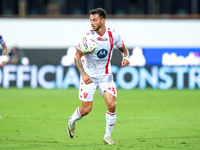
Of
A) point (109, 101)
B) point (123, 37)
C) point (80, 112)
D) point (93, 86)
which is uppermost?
point (93, 86)

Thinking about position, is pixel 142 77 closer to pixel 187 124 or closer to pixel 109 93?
pixel 187 124

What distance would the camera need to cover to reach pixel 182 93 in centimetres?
2253

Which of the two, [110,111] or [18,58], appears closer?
[110,111]

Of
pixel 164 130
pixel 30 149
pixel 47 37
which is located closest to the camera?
pixel 30 149

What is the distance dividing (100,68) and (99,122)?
4.05m

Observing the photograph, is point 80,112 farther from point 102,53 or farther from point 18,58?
point 18,58

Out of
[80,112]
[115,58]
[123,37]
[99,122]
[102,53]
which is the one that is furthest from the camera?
[123,37]

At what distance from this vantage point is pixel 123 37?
2664 centimetres

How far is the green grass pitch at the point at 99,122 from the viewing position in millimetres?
8862

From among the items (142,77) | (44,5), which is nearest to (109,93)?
(142,77)

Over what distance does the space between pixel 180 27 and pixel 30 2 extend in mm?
8458

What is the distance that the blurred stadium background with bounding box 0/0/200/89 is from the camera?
24.3 m

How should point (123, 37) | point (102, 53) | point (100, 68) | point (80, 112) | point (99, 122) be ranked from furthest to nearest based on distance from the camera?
point (123, 37) → point (99, 122) → point (80, 112) → point (100, 68) → point (102, 53)

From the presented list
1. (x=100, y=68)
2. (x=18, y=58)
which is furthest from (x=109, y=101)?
(x=18, y=58)
